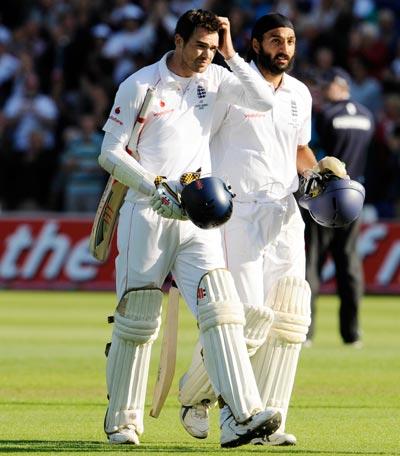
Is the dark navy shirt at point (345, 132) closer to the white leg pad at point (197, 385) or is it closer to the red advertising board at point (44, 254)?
the white leg pad at point (197, 385)

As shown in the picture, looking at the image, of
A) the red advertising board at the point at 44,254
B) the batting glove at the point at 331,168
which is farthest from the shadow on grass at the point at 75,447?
the red advertising board at the point at 44,254

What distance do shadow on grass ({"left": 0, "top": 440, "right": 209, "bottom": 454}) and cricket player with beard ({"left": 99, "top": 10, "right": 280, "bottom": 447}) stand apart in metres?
0.13

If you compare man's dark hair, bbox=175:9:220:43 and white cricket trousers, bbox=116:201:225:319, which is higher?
man's dark hair, bbox=175:9:220:43

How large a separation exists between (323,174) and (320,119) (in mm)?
5370

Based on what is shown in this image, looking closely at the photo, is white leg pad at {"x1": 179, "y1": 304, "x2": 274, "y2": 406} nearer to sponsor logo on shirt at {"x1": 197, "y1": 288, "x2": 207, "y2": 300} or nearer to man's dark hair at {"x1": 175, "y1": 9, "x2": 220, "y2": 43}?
sponsor logo on shirt at {"x1": 197, "y1": 288, "x2": 207, "y2": 300}

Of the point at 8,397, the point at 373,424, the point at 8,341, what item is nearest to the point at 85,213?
the point at 8,341

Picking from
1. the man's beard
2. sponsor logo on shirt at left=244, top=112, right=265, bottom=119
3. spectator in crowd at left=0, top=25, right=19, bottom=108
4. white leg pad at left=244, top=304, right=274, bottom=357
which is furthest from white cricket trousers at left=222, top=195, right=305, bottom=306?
spectator in crowd at left=0, top=25, right=19, bottom=108

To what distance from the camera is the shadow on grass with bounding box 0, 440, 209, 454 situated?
7016mm

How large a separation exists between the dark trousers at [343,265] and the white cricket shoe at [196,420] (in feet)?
17.3

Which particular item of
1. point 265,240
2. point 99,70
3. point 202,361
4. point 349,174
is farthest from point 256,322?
point 99,70

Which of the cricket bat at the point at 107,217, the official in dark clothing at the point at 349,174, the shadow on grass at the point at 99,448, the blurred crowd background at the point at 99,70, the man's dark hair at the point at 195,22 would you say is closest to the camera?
the shadow on grass at the point at 99,448

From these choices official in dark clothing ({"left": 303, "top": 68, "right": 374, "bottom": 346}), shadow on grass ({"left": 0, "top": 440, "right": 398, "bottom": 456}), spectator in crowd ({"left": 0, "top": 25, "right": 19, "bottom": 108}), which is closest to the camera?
shadow on grass ({"left": 0, "top": 440, "right": 398, "bottom": 456})

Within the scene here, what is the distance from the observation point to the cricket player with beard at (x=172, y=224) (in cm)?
699

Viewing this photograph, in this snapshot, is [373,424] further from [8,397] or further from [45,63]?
[45,63]
